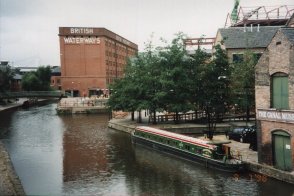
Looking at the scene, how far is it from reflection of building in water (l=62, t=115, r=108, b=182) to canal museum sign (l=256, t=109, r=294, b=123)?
36.4 feet

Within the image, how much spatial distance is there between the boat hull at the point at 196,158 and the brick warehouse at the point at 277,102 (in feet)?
5.46

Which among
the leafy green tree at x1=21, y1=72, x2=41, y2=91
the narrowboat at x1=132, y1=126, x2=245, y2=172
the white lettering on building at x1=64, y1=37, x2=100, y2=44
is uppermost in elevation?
the white lettering on building at x1=64, y1=37, x2=100, y2=44

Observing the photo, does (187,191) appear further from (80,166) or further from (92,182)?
(80,166)

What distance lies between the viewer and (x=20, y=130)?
51406mm

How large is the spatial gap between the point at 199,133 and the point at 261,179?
18505mm

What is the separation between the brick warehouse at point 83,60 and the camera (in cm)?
10138

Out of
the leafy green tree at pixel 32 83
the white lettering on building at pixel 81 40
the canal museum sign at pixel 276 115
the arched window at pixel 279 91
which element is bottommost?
the canal museum sign at pixel 276 115

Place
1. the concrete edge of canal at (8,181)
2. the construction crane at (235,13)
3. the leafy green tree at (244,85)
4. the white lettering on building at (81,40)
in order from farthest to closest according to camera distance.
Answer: the white lettering on building at (81,40) → the construction crane at (235,13) → the leafy green tree at (244,85) → the concrete edge of canal at (8,181)

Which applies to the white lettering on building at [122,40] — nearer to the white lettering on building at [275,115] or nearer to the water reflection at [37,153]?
the water reflection at [37,153]

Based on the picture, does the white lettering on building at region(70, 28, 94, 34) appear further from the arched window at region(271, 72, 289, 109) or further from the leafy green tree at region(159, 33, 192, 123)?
the arched window at region(271, 72, 289, 109)

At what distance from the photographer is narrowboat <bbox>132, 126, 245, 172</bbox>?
89.1ft

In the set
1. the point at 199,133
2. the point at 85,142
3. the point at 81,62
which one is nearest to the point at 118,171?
the point at 85,142

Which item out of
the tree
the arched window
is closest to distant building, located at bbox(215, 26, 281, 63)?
the tree

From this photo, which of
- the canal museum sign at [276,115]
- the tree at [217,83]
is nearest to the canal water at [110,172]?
the canal museum sign at [276,115]
